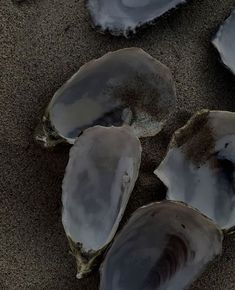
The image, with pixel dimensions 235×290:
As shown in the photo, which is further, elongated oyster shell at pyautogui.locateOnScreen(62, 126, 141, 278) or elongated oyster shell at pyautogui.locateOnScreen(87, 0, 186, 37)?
elongated oyster shell at pyautogui.locateOnScreen(87, 0, 186, 37)

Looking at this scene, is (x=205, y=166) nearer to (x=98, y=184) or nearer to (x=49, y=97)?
(x=98, y=184)

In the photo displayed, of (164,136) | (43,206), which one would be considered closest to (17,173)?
(43,206)

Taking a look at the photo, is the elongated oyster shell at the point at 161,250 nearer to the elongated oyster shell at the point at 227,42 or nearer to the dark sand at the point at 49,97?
the dark sand at the point at 49,97

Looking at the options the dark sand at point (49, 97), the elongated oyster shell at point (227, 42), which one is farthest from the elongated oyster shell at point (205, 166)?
the elongated oyster shell at point (227, 42)

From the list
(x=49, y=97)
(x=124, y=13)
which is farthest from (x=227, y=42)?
(x=49, y=97)

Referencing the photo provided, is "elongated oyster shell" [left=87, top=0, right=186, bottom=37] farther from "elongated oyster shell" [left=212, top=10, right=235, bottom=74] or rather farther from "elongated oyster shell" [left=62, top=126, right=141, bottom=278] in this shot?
"elongated oyster shell" [left=62, top=126, right=141, bottom=278]

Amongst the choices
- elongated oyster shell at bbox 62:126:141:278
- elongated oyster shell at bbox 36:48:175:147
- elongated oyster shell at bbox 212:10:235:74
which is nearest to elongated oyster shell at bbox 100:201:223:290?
elongated oyster shell at bbox 62:126:141:278
